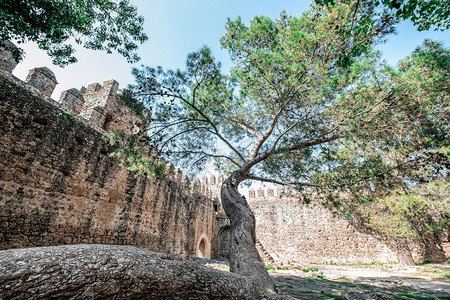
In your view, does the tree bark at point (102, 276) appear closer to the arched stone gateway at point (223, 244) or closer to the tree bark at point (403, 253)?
the arched stone gateway at point (223, 244)

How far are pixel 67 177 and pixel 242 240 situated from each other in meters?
5.05

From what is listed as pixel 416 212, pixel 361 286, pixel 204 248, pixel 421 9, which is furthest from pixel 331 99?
pixel 204 248

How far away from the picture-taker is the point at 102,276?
1.49 metres

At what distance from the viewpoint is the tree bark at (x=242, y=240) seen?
3.61m

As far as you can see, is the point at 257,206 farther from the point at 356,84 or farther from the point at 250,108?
the point at 356,84

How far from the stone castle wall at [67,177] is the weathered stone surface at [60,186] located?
0.06 feet

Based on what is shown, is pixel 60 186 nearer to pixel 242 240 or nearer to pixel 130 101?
pixel 130 101

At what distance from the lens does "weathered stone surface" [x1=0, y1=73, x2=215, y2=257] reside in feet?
15.3

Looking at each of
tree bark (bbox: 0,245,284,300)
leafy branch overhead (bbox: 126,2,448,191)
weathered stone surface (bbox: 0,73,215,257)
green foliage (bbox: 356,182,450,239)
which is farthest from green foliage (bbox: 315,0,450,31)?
green foliage (bbox: 356,182,450,239)

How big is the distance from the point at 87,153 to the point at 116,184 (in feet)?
4.77

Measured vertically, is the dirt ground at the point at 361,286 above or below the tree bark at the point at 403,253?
below

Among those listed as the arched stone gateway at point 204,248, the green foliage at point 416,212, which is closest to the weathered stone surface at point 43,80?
the arched stone gateway at point 204,248

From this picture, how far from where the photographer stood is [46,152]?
531 cm

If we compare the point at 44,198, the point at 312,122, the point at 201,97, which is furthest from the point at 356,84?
the point at 44,198
